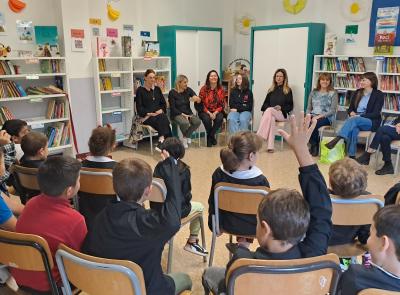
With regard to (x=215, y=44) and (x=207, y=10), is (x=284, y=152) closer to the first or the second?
(x=215, y=44)

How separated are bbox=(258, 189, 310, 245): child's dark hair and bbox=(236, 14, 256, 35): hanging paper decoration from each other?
6900 millimetres

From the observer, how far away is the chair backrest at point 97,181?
2.47 m

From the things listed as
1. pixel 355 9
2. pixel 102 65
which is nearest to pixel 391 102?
pixel 355 9

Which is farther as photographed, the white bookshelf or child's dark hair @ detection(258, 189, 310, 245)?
the white bookshelf

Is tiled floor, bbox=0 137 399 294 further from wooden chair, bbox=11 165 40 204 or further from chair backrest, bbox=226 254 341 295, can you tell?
chair backrest, bbox=226 254 341 295

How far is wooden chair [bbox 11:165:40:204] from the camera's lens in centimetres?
251

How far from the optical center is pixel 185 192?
259 centimetres

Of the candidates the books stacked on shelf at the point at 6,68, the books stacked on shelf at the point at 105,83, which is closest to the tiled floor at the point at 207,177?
the books stacked on shelf at the point at 105,83

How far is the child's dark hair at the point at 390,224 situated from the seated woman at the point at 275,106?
15.9ft

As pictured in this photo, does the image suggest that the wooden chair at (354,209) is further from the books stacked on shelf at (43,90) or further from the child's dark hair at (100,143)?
the books stacked on shelf at (43,90)

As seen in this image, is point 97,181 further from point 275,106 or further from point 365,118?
point 275,106

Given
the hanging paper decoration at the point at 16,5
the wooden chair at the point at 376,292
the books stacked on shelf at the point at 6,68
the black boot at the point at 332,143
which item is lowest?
the black boot at the point at 332,143

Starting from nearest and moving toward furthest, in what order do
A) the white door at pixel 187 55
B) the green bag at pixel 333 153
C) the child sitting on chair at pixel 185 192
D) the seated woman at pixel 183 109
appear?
the child sitting on chair at pixel 185 192 → the green bag at pixel 333 153 → the seated woman at pixel 183 109 → the white door at pixel 187 55

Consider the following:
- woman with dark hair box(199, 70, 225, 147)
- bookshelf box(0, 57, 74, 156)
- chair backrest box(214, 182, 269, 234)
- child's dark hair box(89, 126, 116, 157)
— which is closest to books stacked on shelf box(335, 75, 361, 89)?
woman with dark hair box(199, 70, 225, 147)
